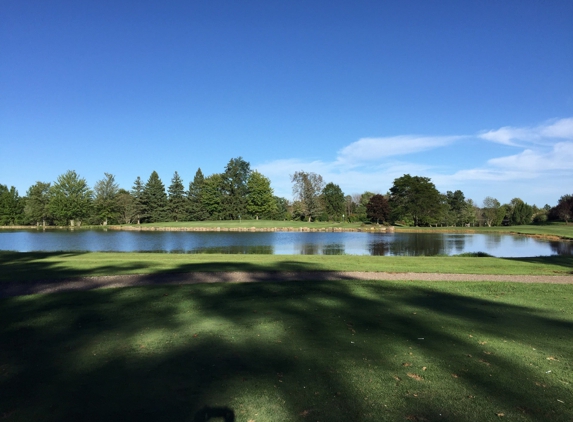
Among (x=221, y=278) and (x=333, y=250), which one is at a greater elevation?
(x=221, y=278)

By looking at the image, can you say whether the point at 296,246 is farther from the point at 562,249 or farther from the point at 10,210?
the point at 10,210

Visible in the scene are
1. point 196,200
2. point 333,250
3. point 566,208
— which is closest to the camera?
point 333,250

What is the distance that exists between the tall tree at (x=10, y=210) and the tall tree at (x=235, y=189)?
45.1 meters

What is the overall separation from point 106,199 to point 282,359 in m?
93.9

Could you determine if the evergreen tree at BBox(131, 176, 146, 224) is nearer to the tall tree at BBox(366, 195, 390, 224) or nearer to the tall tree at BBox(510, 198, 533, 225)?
the tall tree at BBox(366, 195, 390, 224)

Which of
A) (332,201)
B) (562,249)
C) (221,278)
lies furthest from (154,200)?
(221,278)

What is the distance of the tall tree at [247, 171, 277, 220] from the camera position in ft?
288

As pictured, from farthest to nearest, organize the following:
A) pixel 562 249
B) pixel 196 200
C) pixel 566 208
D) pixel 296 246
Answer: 1. pixel 196 200
2. pixel 566 208
3. pixel 296 246
4. pixel 562 249

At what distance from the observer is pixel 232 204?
86.7 m

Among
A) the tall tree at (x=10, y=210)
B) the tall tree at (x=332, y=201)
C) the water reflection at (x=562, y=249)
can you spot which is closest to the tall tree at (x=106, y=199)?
the tall tree at (x=10, y=210)

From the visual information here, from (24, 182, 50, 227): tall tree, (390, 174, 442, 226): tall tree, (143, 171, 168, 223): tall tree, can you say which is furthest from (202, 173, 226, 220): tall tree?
(390, 174, 442, 226): tall tree

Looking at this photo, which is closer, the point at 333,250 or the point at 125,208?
the point at 333,250

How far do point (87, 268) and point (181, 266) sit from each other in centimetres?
332

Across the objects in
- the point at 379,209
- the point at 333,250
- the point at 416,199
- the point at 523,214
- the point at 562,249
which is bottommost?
the point at 562,249
